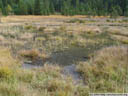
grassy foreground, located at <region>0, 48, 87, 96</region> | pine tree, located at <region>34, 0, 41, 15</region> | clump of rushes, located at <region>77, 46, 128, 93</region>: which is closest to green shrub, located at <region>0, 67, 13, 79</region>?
grassy foreground, located at <region>0, 48, 87, 96</region>

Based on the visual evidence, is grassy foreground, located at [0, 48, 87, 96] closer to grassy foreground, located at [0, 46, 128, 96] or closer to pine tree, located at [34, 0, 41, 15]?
grassy foreground, located at [0, 46, 128, 96]

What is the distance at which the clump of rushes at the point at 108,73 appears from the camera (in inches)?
176

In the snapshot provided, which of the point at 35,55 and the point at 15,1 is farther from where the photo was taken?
the point at 15,1

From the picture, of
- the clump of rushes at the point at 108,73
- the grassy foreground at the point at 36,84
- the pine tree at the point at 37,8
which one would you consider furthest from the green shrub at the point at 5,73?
the pine tree at the point at 37,8

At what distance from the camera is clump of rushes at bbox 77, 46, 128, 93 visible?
448 cm

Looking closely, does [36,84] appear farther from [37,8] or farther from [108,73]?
[37,8]

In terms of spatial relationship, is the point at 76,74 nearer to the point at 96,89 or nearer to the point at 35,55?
the point at 96,89

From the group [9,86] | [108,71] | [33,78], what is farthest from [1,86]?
[108,71]

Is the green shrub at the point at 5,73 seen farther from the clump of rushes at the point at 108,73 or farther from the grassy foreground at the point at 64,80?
the clump of rushes at the point at 108,73

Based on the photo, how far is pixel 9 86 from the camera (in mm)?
4027

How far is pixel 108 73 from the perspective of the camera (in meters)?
5.46

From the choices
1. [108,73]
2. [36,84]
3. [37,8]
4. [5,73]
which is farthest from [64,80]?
[37,8]

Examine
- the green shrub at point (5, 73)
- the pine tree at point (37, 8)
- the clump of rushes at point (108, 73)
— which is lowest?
the clump of rushes at point (108, 73)

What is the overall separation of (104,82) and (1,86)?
3.05 meters
